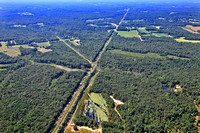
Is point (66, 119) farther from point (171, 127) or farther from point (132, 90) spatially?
point (171, 127)

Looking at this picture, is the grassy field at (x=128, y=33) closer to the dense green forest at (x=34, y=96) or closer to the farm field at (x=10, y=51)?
the dense green forest at (x=34, y=96)

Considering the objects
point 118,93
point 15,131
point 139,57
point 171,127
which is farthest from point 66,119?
point 139,57

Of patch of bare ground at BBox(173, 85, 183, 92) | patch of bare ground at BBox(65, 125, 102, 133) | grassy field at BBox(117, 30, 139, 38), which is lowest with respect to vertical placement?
patch of bare ground at BBox(65, 125, 102, 133)

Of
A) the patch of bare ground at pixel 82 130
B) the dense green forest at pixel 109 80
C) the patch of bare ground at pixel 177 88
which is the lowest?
the patch of bare ground at pixel 82 130

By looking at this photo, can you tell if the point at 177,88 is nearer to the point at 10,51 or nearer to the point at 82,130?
the point at 82,130

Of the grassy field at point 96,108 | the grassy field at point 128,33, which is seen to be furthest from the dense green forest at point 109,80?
the grassy field at point 128,33

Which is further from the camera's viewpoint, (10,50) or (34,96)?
(10,50)

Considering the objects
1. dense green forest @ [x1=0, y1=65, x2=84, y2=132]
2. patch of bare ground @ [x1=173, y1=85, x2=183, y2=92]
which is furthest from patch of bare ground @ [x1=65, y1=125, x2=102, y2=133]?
patch of bare ground @ [x1=173, y1=85, x2=183, y2=92]

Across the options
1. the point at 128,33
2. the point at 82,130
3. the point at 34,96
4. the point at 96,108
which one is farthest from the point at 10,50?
the point at 128,33

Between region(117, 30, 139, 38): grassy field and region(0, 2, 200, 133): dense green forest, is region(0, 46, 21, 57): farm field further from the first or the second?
region(117, 30, 139, 38): grassy field
